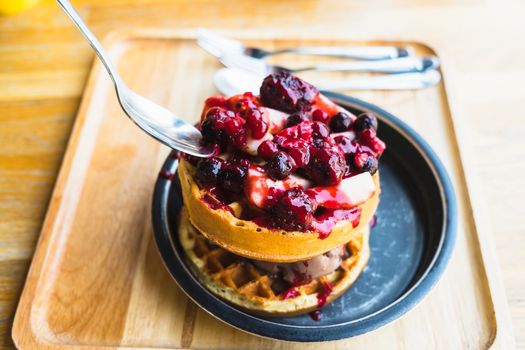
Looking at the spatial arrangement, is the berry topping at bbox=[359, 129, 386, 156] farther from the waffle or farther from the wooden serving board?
the wooden serving board

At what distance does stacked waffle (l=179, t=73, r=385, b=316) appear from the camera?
1.71 m

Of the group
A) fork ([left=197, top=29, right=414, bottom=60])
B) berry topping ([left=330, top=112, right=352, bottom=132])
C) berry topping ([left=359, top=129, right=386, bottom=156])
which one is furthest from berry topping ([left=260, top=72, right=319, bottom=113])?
fork ([left=197, top=29, right=414, bottom=60])

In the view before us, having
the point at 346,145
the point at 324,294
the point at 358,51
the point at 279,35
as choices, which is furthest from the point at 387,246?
the point at 279,35

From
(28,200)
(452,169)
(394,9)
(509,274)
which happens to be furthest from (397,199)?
(28,200)

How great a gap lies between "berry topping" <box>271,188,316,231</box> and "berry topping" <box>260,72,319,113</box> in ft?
1.25

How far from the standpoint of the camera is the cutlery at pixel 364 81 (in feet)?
8.95

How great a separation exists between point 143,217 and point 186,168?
21.6 inches

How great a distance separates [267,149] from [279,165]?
0.09 meters

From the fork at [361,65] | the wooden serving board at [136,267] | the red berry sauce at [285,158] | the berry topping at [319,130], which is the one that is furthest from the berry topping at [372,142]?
the fork at [361,65]

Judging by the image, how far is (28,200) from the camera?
2.46m

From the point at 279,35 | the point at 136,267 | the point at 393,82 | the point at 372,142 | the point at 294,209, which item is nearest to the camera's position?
the point at 294,209

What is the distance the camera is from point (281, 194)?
169cm

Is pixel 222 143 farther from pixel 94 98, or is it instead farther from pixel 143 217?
pixel 94 98

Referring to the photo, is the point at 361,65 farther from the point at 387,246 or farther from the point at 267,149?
the point at 267,149
